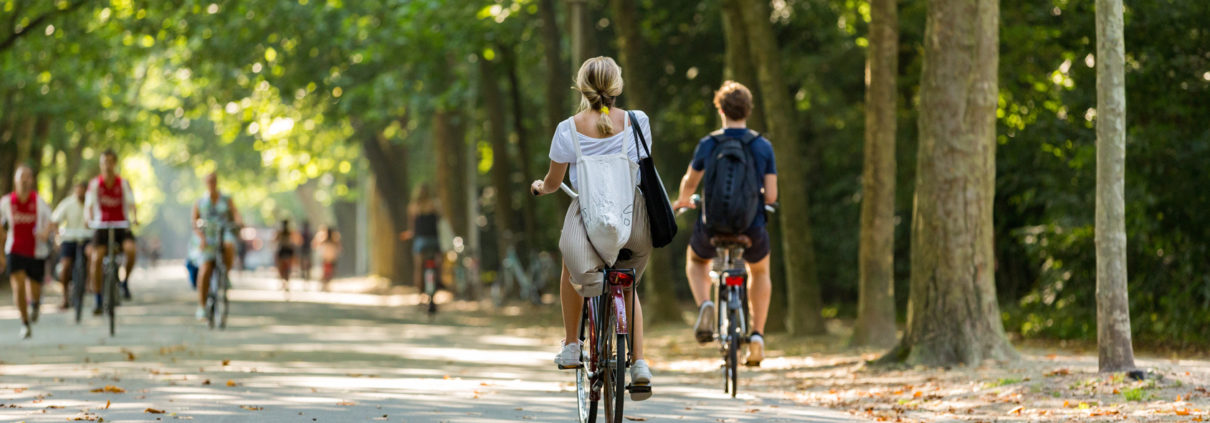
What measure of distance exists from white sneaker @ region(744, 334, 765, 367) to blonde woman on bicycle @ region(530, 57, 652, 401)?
2.74 m

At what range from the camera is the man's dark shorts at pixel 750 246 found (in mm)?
10227

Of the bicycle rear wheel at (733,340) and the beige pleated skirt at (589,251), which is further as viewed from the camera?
the bicycle rear wheel at (733,340)

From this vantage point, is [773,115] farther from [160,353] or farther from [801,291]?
[160,353]

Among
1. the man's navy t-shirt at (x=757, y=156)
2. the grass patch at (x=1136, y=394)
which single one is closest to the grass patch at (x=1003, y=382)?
the grass patch at (x=1136, y=394)

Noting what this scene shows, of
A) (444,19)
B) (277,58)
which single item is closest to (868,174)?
(444,19)

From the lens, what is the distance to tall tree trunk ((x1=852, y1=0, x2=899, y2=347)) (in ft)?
49.4

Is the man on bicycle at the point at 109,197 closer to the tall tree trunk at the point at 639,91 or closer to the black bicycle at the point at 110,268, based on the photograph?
the black bicycle at the point at 110,268

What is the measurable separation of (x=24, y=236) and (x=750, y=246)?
887 cm

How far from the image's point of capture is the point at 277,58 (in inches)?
1164

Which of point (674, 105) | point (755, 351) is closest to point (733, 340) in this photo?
point (755, 351)

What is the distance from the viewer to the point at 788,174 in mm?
17031

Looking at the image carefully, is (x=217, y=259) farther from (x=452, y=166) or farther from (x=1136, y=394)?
(x=452, y=166)

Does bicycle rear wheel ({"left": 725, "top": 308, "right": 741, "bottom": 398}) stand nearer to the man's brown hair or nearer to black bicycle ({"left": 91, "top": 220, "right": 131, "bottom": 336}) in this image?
the man's brown hair

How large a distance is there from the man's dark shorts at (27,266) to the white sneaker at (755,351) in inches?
350
